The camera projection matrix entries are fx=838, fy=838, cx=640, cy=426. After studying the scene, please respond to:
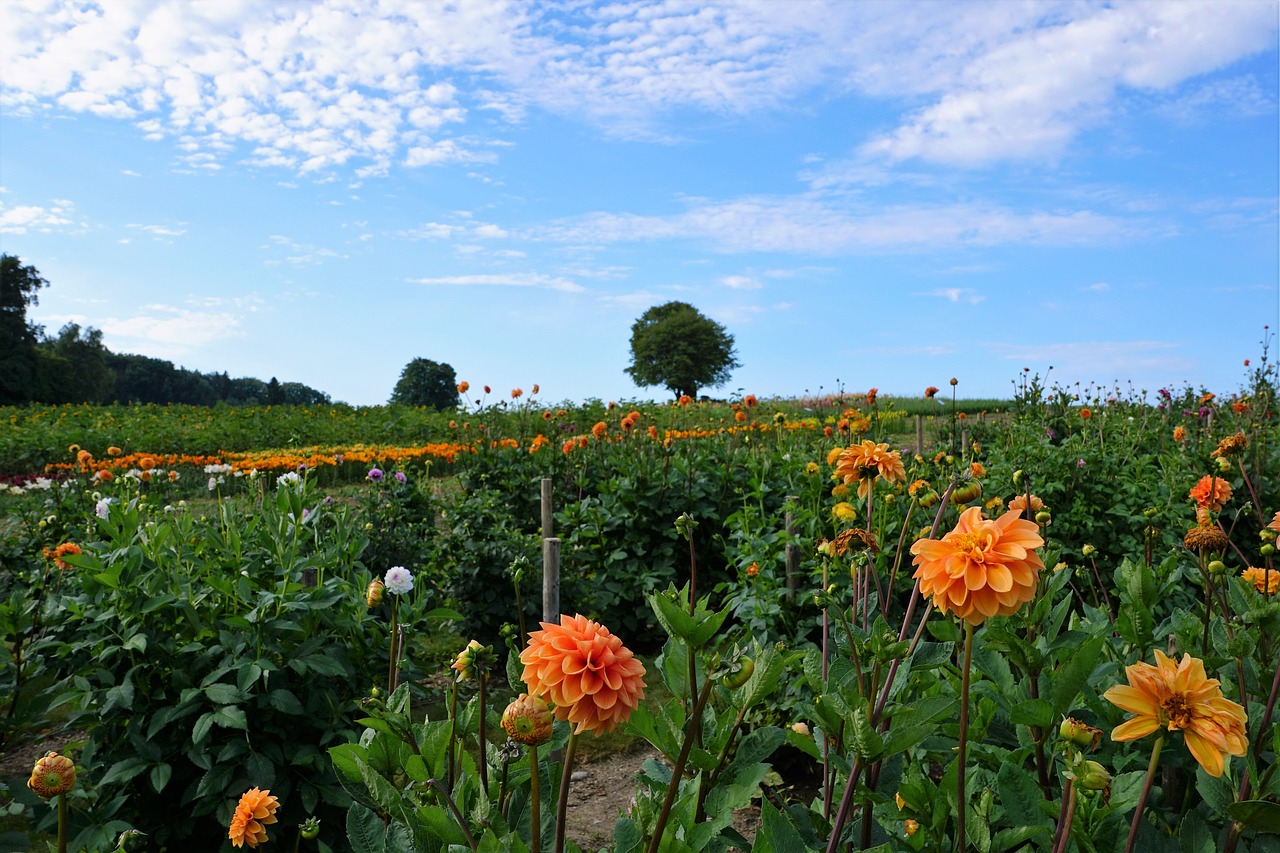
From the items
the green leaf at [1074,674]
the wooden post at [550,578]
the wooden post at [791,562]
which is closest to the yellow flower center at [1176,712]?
the green leaf at [1074,674]

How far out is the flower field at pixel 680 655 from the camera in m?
0.98

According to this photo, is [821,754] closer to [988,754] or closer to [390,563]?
[988,754]

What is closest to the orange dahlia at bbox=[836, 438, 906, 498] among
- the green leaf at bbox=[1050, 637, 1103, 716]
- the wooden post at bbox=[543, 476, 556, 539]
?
the green leaf at bbox=[1050, 637, 1103, 716]

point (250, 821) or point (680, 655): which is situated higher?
point (680, 655)

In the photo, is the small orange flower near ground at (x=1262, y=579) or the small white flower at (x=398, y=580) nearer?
the small orange flower near ground at (x=1262, y=579)

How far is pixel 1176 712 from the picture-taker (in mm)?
912

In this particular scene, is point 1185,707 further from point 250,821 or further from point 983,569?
point 250,821

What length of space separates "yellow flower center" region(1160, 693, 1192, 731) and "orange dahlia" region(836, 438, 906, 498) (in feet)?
2.28

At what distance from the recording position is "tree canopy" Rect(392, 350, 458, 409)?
73.3 ft

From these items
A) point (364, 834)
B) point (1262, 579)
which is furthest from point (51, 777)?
point (1262, 579)

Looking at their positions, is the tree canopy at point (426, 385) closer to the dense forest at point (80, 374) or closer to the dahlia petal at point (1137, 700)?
the dense forest at point (80, 374)

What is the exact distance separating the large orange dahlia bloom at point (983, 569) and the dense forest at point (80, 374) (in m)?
21.8

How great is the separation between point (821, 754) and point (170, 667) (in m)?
2.16

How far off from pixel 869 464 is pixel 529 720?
97cm
